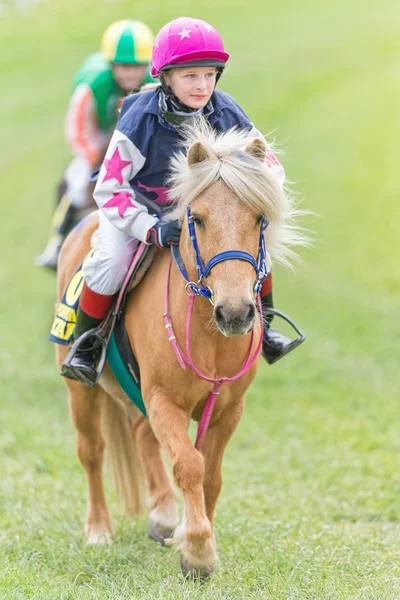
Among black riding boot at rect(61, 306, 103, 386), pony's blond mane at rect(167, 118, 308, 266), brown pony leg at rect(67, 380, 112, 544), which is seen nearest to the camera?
pony's blond mane at rect(167, 118, 308, 266)

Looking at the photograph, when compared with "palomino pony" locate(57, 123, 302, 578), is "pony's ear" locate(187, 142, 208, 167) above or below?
above

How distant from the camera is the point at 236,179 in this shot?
418cm

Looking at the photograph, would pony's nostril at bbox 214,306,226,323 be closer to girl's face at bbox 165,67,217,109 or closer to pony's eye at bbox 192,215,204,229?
pony's eye at bbox 192,215,204,229

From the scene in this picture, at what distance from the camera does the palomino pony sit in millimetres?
4098

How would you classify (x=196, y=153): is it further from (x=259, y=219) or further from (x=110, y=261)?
(x=110, y=261)

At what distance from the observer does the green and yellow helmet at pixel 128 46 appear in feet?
27.9

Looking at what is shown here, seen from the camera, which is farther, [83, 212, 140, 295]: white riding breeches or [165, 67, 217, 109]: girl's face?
[83, 212, 140, 295]: white riding breeches

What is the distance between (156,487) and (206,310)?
1.79m

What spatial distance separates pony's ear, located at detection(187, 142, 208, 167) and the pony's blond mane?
2 centimetres

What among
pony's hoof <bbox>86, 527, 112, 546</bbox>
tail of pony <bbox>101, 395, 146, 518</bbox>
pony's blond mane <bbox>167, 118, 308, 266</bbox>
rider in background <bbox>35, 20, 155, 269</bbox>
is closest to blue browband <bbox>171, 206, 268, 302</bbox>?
pony's blond mane <bbox>167, 118, 308, 266</bbox>

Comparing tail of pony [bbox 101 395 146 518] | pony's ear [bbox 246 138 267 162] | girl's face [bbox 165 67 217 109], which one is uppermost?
girl's face [bbox 165 67 217 109]

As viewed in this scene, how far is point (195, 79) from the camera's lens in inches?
183

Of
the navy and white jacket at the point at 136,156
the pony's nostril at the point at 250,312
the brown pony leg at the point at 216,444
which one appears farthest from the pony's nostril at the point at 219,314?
the brown pony leg at the point at 216,444

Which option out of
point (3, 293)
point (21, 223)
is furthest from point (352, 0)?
point (3, 293)
